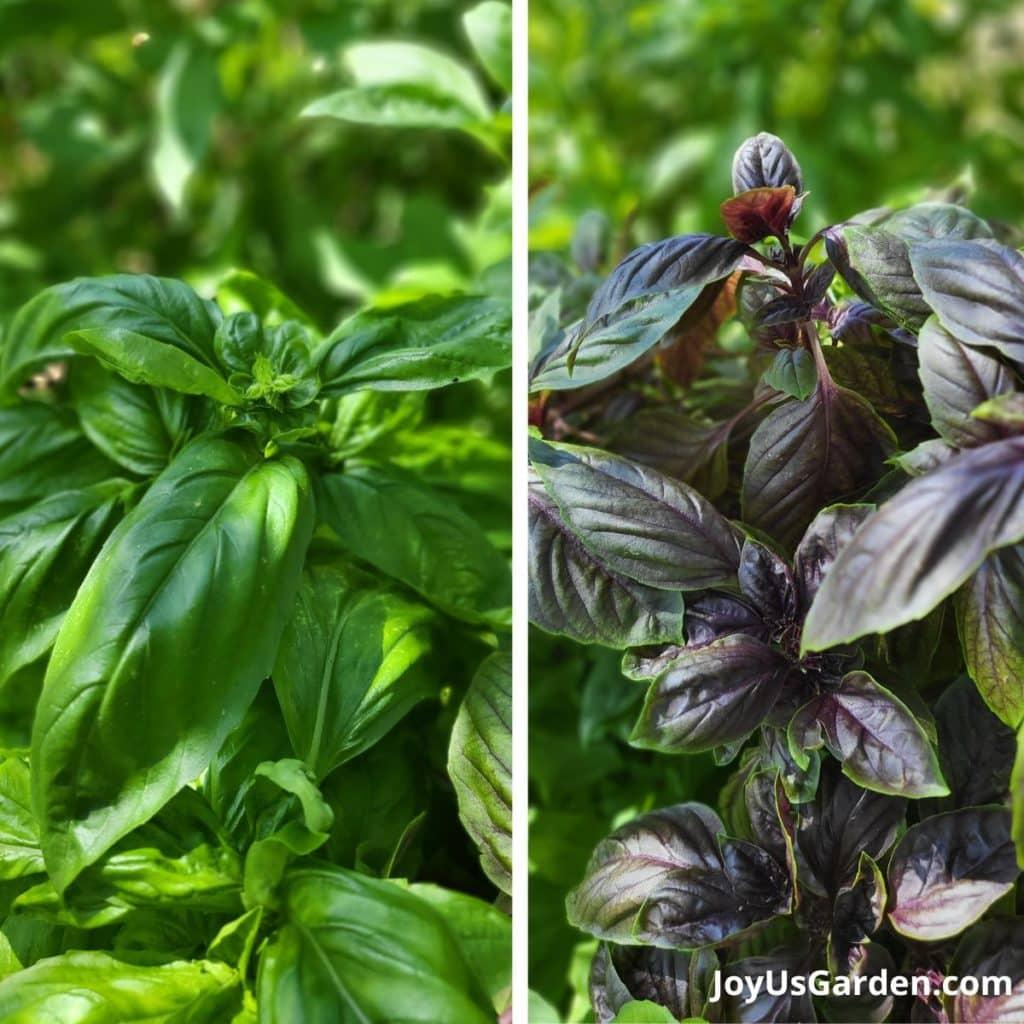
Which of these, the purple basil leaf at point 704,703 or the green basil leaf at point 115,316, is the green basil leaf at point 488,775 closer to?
the purple basil leaf at point 704,703

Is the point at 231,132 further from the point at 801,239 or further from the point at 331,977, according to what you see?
the point at 331,977

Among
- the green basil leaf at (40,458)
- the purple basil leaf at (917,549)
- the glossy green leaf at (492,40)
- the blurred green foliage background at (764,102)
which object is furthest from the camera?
the blurred green foliage background at (764,102)

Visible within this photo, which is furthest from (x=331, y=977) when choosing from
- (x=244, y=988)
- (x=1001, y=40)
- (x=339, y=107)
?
(x=1001, y=40)

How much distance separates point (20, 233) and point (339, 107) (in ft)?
1.72

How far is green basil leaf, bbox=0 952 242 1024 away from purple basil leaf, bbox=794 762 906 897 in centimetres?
21

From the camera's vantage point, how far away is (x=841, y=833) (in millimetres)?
455

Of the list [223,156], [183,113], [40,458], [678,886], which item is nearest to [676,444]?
[678,886]

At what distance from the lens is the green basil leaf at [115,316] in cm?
52

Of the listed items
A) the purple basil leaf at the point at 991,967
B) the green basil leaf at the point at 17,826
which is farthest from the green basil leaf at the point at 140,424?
the purple basil leaf at the point at 991,967

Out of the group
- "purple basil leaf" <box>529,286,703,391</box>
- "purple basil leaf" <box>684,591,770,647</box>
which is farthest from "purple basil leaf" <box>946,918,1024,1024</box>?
"purple basil leaf" <box>529,286,703,391</box>

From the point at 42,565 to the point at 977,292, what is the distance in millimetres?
365

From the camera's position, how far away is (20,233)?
3.68 ft

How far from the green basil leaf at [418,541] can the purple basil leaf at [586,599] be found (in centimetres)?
6

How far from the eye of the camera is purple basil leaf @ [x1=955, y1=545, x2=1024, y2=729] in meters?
0.41
